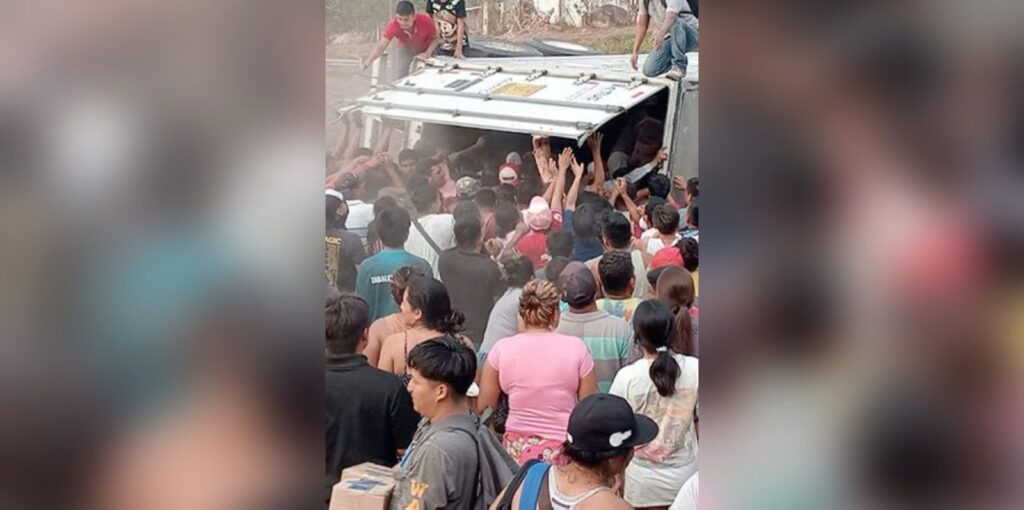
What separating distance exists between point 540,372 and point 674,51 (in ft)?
2.15

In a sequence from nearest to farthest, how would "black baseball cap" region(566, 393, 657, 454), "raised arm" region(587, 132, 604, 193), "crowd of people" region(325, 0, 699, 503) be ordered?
"black baseball cap" region(566, 393, 657, 454)
"crowd of people" region(325, 0, 699, 503)
"raised arm" region(587, 132, 604, 193)

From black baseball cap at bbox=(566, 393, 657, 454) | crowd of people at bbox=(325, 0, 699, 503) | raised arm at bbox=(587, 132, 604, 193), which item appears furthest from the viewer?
raised arm at bbox=(587, 132, 604, 193)

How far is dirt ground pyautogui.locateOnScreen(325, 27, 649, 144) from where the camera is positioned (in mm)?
1727

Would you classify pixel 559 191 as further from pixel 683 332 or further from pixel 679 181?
pixel 683 332

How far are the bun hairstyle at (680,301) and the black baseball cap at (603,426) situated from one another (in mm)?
215

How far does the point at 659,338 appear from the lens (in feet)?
6.23

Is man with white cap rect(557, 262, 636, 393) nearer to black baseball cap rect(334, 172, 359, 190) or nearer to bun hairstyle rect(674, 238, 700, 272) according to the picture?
bun hairstyle rect(674, 238, 700, 272)

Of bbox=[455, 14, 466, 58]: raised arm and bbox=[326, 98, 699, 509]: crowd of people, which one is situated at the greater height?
bbox=[455, 14, 466, 58]: raised arm

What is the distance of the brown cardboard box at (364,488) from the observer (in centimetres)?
173

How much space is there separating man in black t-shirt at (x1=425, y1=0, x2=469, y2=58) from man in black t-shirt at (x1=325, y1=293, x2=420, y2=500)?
1.66 feet

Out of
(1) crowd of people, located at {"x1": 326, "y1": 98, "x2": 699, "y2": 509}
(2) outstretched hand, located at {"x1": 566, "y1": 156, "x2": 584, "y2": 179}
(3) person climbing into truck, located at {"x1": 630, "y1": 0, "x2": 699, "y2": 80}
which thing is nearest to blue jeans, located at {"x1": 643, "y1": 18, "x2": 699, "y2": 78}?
(3) person climbing into truck, located at {"x1": 630, "y1": 0, "x2": 699, "y2": 80}
